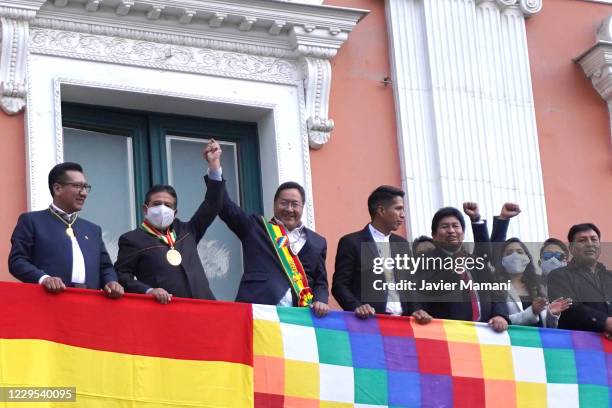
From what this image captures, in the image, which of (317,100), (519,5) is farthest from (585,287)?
(519,5)

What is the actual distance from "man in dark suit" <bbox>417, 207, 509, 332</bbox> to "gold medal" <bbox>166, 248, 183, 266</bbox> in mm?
1666

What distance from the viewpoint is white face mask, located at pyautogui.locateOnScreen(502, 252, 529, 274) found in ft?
43.3

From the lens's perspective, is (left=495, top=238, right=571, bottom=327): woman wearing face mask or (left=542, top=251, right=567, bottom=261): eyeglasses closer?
(left=495, top=238, right=571, bottom=327): woman wearing face mask

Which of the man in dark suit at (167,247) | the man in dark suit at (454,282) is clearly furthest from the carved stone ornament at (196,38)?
the man in dark suit at (454,282)

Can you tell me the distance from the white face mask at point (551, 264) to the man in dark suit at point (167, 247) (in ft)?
7.87

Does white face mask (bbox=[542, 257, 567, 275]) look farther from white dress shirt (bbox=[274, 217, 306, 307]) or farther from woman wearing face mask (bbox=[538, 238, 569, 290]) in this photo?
white dress shirt (bbox=[274, 217, 306, 307])

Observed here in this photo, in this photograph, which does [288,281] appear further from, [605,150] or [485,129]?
[605,150]

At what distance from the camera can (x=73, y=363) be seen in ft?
37.8

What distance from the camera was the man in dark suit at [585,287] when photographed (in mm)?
13117

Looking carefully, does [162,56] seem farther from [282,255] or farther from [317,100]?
[282,255]

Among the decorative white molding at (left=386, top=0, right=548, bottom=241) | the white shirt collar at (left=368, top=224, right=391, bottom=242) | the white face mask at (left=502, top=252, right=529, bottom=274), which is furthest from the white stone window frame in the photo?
the white face mask at (left=502, top=252, right=529, bottom=274)

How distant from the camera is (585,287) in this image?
13.2 metres

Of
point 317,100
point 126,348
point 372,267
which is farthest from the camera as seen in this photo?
point 317,100

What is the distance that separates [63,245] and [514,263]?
125 inches
